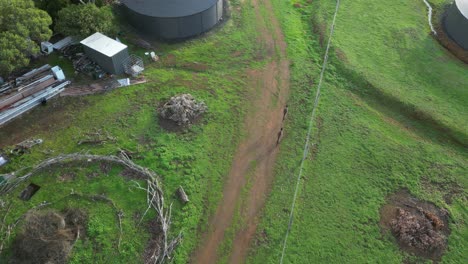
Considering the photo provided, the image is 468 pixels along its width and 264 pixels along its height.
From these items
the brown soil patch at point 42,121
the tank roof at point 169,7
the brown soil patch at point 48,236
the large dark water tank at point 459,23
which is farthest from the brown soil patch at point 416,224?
the brown soil patch at point 42,121

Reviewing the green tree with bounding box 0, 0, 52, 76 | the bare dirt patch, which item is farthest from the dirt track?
the green tree with bounding box 0, 0, 52, 76

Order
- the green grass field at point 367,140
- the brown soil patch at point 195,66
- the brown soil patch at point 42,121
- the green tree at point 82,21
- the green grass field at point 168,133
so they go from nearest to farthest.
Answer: the green grass field at point 367,140 → the green grass field at point 168,133 → the brown soil patch at point 42,121 → the green tree at point 82,21 → the brown soil patch at point 195,66

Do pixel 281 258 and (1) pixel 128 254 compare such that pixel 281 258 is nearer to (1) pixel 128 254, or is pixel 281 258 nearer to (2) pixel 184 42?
(1) pixel 128 254

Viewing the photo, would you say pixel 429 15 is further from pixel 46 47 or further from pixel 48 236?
pixel 48 236

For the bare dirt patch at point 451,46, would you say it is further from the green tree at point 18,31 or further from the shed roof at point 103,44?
the green tree at point 18,31

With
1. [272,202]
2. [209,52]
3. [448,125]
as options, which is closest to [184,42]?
[209,52]

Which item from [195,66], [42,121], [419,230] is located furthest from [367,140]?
[42,121]
